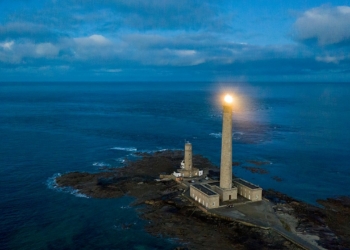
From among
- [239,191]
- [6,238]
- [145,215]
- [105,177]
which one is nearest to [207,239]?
[145,215]

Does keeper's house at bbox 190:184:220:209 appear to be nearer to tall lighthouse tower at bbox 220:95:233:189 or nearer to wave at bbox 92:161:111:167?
tall lighthouse tower at bbox 220:95:233:189

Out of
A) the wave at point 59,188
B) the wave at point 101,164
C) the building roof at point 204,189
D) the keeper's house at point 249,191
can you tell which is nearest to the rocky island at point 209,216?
the wave at point 59,188

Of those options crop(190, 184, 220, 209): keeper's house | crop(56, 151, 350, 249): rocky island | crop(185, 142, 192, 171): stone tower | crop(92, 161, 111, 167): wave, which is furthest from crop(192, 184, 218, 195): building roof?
crop(92, 161, 111, 167): wave

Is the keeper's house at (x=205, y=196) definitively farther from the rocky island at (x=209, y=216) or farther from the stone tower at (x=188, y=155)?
the stone tower at (x=188, y=155)

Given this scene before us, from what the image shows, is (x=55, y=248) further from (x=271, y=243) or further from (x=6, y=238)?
(x=271, y=243)

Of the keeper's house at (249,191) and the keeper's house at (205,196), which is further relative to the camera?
the keeper's house at (249,191)

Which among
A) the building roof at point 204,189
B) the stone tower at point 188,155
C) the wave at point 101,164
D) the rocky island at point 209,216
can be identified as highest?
the stone tower at point 188,155
